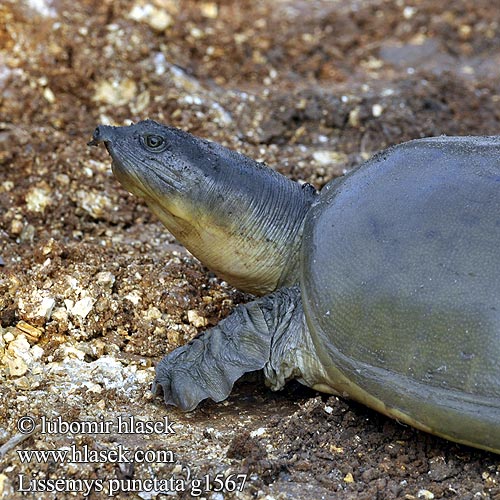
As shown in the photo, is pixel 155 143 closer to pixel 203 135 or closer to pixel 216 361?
pixel 216 361

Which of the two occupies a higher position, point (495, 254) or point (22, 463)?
point (495, 254)

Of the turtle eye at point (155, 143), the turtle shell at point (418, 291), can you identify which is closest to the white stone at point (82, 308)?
the turtle eye at point (155, 143)

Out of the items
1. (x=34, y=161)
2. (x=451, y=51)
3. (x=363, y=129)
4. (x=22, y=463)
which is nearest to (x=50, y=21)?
(x=34, y=161)

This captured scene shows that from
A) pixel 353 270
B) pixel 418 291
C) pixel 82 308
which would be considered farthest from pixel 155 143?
pixel 418 291

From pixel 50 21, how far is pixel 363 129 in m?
2.18

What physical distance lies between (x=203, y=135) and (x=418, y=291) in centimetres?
246

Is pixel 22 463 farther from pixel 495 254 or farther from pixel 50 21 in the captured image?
pixel 50 21

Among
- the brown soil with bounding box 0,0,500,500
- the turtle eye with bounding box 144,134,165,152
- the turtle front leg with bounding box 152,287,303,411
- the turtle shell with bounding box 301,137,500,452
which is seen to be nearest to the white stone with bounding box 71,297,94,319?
the brown soil with bounding box 0,0,500,500

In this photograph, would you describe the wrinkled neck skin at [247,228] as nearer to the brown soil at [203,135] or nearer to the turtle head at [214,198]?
the turtle head at [214,198]

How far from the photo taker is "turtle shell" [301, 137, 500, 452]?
8.61 feet

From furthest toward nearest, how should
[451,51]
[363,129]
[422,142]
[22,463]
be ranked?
[451,51]
[363,129]
[422,142]
[22,463]

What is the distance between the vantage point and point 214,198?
3.17m

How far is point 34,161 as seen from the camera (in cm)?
447

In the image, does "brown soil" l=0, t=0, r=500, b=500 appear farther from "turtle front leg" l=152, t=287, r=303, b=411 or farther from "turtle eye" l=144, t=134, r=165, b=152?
"turtle eye" l=144, t=134, r=165, b=152
